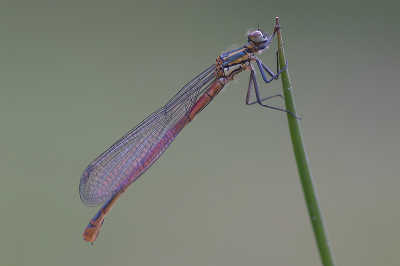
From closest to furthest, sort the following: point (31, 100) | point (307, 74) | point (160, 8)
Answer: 1. point (31, 100)
2. point (307, 74)
3. point (160, 8)

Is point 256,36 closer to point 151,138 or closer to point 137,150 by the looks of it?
point 151,138

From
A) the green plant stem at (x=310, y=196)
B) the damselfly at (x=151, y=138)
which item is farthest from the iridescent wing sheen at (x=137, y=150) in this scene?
the green plant stem at (x=310, y=196)

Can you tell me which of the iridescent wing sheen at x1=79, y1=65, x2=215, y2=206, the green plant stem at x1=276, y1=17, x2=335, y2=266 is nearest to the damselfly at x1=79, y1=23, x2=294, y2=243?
the iridescent wing sheen at x1=79, y1=65, x2=215, y2=206

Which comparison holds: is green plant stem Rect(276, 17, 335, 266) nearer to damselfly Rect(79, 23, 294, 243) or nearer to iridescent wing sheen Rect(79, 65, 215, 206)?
damselfly Rect(79, 23, 294, 243)

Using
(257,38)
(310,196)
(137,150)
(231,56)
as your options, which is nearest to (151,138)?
(137,150)

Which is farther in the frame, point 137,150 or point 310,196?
point 137,150

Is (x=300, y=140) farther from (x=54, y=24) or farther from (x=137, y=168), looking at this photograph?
(x=54, y=24)

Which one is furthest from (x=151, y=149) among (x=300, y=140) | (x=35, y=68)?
(x=35, y=68)
